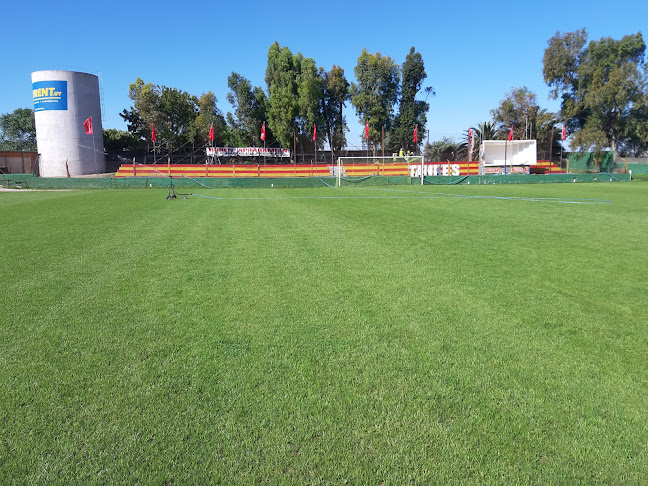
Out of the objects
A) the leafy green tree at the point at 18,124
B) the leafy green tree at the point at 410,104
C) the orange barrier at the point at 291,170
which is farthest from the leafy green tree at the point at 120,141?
the leafy green tree at the point at 410,104

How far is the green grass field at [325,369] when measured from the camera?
2090mm

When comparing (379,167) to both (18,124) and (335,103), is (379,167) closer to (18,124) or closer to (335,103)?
(335,103)

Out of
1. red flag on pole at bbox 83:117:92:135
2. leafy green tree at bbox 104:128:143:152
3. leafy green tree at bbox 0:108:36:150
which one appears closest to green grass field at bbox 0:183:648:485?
red flag on pole at bbox 83:117:92:135

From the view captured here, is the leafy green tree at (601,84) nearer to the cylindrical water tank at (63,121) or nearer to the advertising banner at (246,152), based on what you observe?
the advertising banner at (246,152)

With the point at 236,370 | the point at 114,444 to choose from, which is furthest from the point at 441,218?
the point at 114,444

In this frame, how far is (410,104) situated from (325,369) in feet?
195

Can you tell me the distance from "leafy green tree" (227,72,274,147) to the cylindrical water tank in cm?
1714

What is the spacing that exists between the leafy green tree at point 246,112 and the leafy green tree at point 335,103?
30.0ft

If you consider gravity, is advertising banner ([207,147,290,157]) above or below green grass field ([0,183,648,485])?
above

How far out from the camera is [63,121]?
48.7 metres

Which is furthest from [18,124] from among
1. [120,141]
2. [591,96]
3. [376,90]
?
[591,96]

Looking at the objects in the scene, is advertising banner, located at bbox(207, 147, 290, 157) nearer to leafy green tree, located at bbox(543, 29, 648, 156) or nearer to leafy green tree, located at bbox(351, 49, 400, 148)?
leafy green tree, located at bbox(351, 49, 400, 148)

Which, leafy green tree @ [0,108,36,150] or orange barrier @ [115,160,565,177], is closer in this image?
orange barrier @ [115,160,565,177]

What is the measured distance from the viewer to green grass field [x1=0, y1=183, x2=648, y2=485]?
6.86ft
